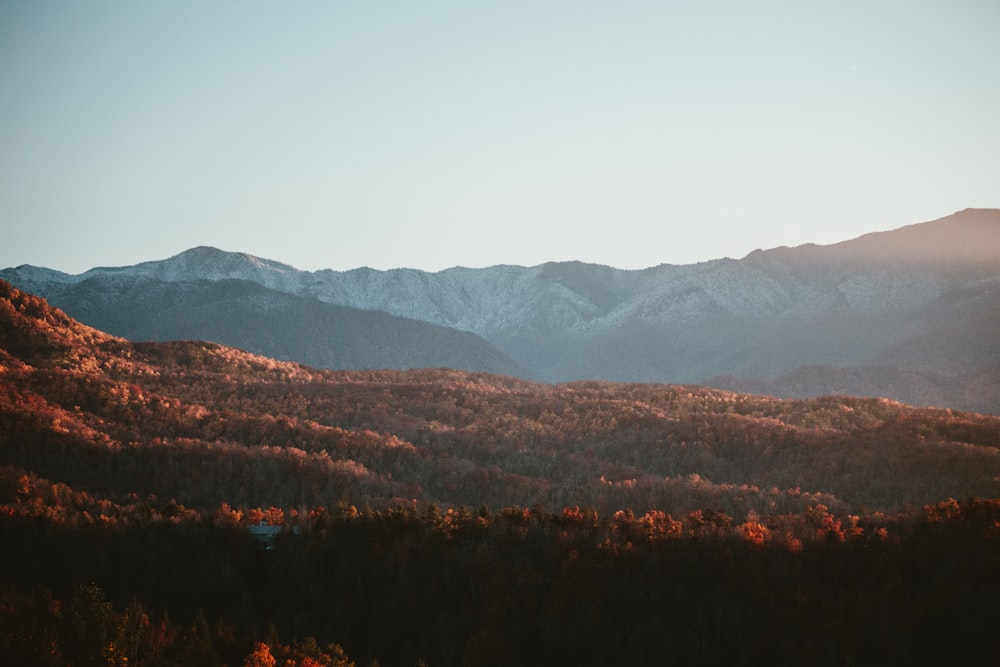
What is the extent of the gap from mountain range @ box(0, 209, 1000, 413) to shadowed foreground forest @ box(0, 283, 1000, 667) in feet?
254

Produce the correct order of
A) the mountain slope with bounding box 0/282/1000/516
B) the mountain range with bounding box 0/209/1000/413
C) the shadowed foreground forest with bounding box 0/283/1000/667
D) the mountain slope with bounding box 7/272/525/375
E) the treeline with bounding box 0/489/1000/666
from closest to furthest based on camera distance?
1. the treeline with bounding box 0/489/1000/666
2. the shadowed foreground forest with bounding box 0/283/1000/667
3. the mountain slope with bounding box 0/282/1000/516
4. the mountain range with bounding box 0/209/1000/413
5. the mountain slope with bounding box 7/272/525/375

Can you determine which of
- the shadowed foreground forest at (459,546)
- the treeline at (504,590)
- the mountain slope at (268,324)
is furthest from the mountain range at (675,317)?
the treeline at (504,590)

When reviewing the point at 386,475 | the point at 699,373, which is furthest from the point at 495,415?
the point at 699,373

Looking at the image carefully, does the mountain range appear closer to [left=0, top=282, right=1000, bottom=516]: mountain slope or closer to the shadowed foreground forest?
[left=0, top=282, right=1000, bottom=516]: mountain slope

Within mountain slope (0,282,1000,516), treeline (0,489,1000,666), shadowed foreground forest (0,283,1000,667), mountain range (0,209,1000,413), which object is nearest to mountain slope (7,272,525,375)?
mountain range (0,209,1000,413)

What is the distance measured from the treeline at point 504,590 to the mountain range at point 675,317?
87.6 metres

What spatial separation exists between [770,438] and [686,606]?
20.2 metres

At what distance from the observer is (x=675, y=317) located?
164 metres

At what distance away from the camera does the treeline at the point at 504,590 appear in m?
10.3

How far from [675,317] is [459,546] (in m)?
155

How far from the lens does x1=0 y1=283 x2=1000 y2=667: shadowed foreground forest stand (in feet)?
35.1

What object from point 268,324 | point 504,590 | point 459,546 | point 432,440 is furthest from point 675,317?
point 504,590

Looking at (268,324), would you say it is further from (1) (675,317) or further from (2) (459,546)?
(2) (459,546)

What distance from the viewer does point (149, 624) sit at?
10.8 m
